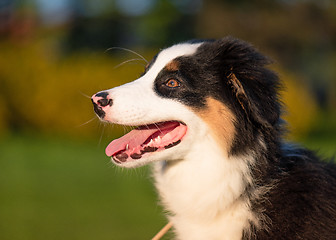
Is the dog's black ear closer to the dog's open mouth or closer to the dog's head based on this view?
the dog's head

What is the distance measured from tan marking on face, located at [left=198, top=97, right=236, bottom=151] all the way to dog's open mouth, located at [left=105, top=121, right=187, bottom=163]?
0.60ft

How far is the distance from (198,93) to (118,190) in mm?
5496

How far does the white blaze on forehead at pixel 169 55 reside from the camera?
320 centimetres

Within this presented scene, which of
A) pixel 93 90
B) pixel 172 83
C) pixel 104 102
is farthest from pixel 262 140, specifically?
pixel 93 90

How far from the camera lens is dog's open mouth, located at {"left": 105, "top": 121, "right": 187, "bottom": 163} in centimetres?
315

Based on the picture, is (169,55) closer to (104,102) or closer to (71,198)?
(104,102)

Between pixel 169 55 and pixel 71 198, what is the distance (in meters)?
5.08

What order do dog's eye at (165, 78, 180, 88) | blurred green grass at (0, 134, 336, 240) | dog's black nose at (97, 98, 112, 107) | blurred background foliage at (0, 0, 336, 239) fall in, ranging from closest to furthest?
1. dog's black nose at (97, 98, 112, 107)
2. dog's eye at (165, 78, 180, 88)
3. blurred green grass at (0, 134, 336, 240)
4. blurred background foliage at (0, 0, 336, 239)

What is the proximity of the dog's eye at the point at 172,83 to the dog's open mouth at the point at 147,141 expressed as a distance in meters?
0.27

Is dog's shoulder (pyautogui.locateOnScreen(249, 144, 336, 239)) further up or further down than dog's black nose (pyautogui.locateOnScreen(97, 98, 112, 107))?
further down

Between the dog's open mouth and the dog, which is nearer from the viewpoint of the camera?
the dog

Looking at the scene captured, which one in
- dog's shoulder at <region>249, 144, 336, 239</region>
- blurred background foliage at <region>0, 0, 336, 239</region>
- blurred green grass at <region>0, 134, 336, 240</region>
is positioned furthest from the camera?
blurred background foliage at <region>0, 0, 336, 239</region>

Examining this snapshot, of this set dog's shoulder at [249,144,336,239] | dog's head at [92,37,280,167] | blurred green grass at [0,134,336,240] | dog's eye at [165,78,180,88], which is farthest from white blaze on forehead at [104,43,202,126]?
blurred green grass at [0,134,336,240]

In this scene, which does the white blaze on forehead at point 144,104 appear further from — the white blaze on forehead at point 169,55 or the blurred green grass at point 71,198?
the blurred green grass at point 71,198
